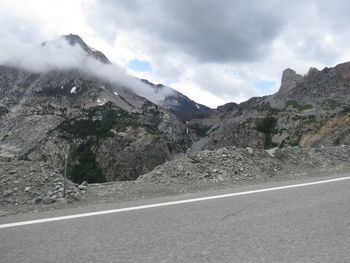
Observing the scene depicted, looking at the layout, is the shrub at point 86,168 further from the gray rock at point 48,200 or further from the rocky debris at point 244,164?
the gray rock at point 48,200

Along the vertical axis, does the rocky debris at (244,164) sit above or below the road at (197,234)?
above

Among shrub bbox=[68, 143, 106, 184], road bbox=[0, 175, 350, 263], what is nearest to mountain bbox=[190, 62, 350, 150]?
shrub bbox=[68, 143, 106, 184]

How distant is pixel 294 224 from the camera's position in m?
6.11

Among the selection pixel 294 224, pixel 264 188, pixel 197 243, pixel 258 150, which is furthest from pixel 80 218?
pixel 258 150

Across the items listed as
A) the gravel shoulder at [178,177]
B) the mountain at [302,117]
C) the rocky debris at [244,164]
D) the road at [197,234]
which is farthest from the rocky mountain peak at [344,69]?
the road at [197,234]

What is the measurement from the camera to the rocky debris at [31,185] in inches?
352

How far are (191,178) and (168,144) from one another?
7317 inches

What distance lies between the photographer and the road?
4.68 m

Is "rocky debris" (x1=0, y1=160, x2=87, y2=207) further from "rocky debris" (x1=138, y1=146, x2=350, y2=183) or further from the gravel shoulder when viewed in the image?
"rocky debris" (x1=138, y1=146, x2=350, y2=183)

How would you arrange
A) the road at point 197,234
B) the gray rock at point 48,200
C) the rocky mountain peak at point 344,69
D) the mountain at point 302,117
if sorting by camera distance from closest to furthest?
the road at point 197,234, the gray rock at point 48,200, the mountain at point 302,117, the rocky mountain peak at point 344,69

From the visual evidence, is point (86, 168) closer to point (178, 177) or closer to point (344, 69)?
point (178, 177)

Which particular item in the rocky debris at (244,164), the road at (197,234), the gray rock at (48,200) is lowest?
the road at (197,234)

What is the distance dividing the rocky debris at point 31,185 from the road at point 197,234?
2.02 m

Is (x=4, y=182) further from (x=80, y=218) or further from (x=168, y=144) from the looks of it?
(x=168, y=144)
